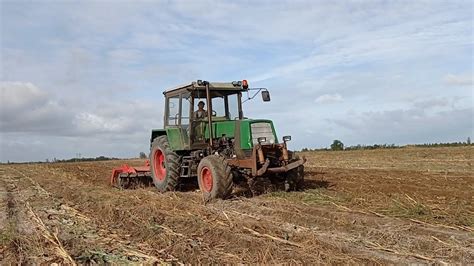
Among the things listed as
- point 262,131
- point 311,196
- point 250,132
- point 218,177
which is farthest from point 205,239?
point 262,131

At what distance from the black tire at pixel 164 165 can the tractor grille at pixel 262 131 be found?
2.29m

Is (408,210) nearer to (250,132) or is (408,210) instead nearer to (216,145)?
(250,132)

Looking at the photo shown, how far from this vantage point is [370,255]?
18.1 feet

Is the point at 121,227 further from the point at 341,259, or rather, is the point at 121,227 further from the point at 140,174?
the point at 140,174

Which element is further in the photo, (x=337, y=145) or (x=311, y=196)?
(x=337, y=145)

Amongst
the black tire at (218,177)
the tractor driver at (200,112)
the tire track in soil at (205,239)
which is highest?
the tractor driver at (200,112)

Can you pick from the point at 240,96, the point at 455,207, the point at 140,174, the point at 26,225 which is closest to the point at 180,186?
the point at 140,174

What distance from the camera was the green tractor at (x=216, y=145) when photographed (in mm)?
10336

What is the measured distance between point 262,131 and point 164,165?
2972 millimetres

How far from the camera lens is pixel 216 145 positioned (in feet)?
37.6

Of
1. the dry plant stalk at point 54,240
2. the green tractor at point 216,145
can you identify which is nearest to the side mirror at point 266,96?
the green tractor at point 216,145

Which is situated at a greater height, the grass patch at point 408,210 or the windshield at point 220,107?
the windshield at point 220,107

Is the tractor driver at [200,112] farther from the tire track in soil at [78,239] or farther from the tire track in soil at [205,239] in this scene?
the tire track in soil at [78,239]

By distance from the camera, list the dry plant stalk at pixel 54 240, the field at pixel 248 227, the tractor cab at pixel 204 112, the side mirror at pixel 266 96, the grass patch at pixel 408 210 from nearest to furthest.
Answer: the dry plant stalk at pixel 54 240, the field at pixel 248 227, the grass patch at pixel 408 210, the side mirror at pixel 266 96, the tractor cab at pixel 204 112
